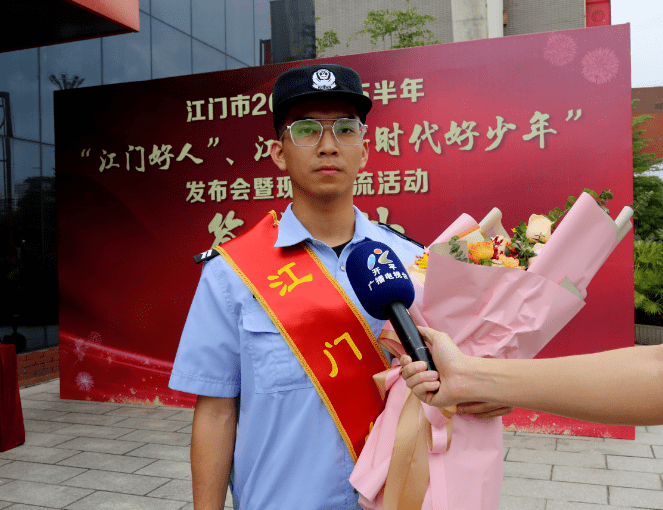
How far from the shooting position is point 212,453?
1.61 meters

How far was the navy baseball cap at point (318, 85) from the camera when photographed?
1.62 m

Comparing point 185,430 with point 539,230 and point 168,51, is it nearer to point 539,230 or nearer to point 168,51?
point 539,230

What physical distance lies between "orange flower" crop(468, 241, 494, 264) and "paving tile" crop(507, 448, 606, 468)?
371cm

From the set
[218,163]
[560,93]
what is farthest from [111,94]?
[560,93]

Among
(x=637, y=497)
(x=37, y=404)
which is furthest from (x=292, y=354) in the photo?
(x=37, y=404)

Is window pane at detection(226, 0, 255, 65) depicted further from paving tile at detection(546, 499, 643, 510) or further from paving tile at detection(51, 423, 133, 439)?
paving tile at detection(546, 499, 643, 510)

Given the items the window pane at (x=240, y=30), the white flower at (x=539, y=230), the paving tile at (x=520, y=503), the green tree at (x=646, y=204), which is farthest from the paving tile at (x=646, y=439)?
the green tree at (x=646, y=204)

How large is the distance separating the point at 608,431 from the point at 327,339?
437 centimetres

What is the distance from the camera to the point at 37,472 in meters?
4.59

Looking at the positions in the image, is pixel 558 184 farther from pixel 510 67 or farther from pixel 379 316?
pixel 379 316

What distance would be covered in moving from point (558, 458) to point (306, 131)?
4.00m

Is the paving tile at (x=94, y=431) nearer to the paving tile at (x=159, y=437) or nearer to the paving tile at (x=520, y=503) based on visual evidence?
the paving tile at (x=159, y=437)

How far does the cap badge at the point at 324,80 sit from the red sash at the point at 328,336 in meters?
0.50

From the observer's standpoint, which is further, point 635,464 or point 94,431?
point 94,431
